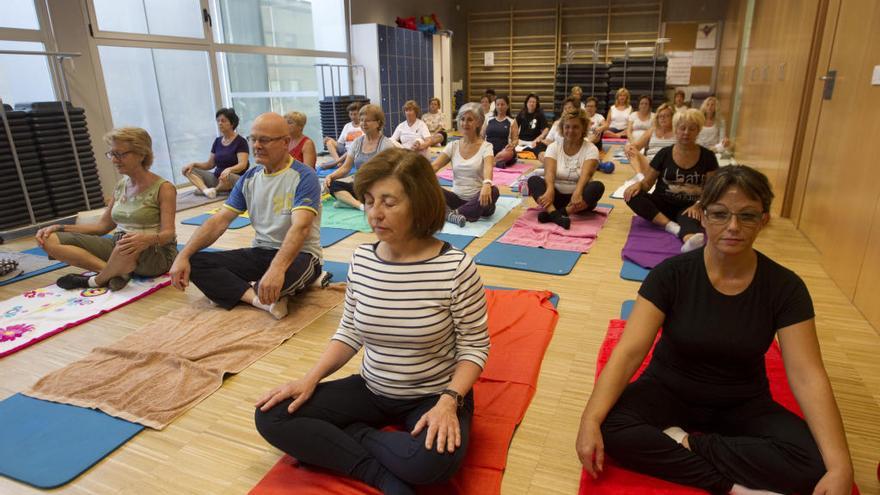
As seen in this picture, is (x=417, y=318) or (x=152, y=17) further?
(x=152, y=17)

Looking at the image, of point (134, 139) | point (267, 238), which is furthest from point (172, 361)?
point (134, 139)

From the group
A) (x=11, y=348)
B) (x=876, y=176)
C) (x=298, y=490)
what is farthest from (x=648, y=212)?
(x=11, y=348)

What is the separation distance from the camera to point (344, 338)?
1570mm

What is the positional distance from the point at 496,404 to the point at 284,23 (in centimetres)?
716

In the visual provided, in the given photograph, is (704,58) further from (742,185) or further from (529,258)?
(742,185)

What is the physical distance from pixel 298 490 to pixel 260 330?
1.13m

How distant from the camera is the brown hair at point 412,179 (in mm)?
1380

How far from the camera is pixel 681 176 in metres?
3.56

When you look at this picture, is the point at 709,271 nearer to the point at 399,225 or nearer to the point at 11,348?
the point at 399,225

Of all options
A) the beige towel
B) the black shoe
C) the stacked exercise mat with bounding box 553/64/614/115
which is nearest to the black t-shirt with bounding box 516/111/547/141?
the stacked exercise mat with bounding box 553/64/614/115

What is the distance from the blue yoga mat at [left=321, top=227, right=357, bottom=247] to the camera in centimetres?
382

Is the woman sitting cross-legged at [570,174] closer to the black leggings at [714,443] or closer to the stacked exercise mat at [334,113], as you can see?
the black leggings at [714,443]

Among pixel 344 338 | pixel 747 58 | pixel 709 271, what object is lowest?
pixel 344 338

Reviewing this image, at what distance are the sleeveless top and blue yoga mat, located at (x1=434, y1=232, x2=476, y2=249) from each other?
3254 millimetres
